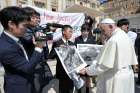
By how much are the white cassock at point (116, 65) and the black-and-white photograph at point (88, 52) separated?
78 centimetres

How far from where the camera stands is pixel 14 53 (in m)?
3.37

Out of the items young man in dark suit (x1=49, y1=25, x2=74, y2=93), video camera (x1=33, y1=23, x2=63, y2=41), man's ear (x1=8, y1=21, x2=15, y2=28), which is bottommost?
young man in dark suit (x1=49, y1=25, x2=74, y2=93)

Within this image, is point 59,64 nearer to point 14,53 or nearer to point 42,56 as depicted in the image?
point 42,56

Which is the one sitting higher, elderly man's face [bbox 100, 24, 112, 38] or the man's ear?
the man's ear

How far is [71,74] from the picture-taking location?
554 cm

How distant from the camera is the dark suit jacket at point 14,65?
3.36 metres

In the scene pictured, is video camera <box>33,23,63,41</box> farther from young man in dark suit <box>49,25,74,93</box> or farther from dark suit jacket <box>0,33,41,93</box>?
dark suit jacket <box>0,33,41,93</box>

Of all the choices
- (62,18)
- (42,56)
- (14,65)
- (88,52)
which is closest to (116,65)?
(42,56)

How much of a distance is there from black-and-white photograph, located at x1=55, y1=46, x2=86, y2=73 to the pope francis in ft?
0.90

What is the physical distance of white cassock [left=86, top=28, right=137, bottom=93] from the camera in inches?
189

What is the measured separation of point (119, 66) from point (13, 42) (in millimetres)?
1938

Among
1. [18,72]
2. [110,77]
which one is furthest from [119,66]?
[18,72]

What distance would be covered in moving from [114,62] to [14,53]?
6.28 ft

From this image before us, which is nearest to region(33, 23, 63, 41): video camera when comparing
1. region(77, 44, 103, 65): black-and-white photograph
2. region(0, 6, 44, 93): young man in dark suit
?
region(0, 6, 44, 93): young man in dark suit
